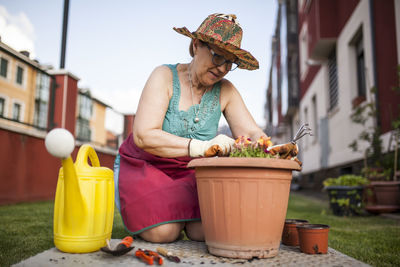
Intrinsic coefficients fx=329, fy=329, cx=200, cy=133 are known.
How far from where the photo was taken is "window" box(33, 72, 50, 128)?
6332 mm

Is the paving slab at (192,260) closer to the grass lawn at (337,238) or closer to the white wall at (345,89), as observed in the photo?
the grass lawn at (337,238)

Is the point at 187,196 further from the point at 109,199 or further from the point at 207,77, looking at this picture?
the point at 207,77

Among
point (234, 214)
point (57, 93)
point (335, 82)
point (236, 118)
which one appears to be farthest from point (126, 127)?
point (234, 214)

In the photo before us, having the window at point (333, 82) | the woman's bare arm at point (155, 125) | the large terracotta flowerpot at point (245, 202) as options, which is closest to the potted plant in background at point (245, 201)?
the large terracotta flowerpot at point (245, 202)

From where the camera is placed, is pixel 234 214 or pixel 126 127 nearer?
pixel 234 214

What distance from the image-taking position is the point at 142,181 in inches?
76.4

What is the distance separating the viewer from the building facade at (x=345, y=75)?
5.07 meters

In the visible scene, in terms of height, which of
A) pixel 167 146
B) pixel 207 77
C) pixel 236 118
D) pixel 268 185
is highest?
pixel 207 77

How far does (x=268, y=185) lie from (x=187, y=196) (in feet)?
2.16

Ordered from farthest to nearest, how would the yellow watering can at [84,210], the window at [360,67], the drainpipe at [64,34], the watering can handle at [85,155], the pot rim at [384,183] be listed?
the drainpipe at [64,34], the window at [360,67], the pot rim at [384,183], the watering can handle at [85,155], the yellow watering can at [84,210]

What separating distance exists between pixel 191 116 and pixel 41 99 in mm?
5464

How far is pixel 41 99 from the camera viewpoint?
653 cm

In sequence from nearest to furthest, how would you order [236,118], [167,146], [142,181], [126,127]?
[167,146]
[142,181]
[236,118]
[126,127]

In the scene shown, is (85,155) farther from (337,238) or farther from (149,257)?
(337,238)
